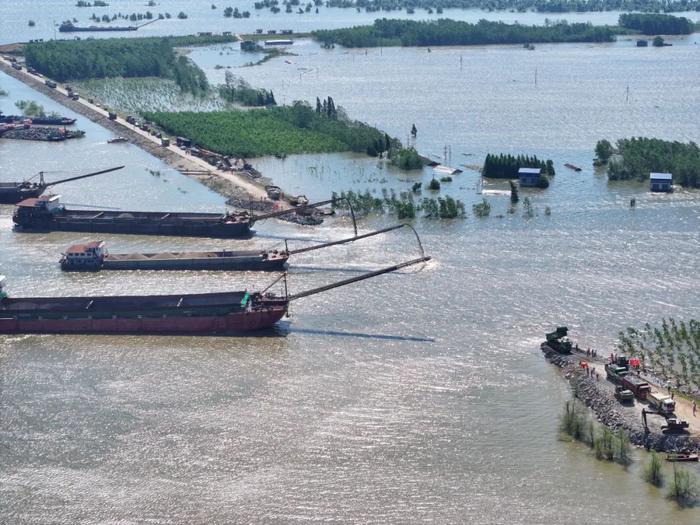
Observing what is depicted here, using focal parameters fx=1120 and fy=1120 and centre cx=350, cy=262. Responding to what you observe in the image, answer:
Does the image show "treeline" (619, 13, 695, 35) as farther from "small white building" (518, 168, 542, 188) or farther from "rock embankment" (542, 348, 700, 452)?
"rock embankment" (542, 348, 700, 452)

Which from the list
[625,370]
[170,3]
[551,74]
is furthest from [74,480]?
[170,3]

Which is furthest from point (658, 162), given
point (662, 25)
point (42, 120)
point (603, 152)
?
point (662, 25)

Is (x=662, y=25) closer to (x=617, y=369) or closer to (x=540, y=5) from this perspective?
(x=540, y=5)

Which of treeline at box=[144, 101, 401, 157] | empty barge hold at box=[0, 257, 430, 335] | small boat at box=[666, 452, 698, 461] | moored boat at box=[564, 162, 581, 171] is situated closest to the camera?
small boat at box=[666, 452, 698, 461]

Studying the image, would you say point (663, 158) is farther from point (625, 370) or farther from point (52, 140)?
point (52, 140)

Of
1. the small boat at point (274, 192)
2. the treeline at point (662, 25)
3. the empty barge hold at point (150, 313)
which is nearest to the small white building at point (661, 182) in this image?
the small boat at point (274, 192)

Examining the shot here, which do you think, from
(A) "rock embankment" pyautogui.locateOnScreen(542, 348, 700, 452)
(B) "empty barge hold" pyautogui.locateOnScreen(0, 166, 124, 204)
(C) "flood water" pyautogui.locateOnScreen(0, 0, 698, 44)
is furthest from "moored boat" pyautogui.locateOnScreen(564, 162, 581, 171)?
(C) "flood water" pyautogui.locateOnScreen(0, 0, 698, 44)

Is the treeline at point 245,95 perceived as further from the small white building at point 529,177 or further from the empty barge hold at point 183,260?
the empty barge hold at point 183,260
